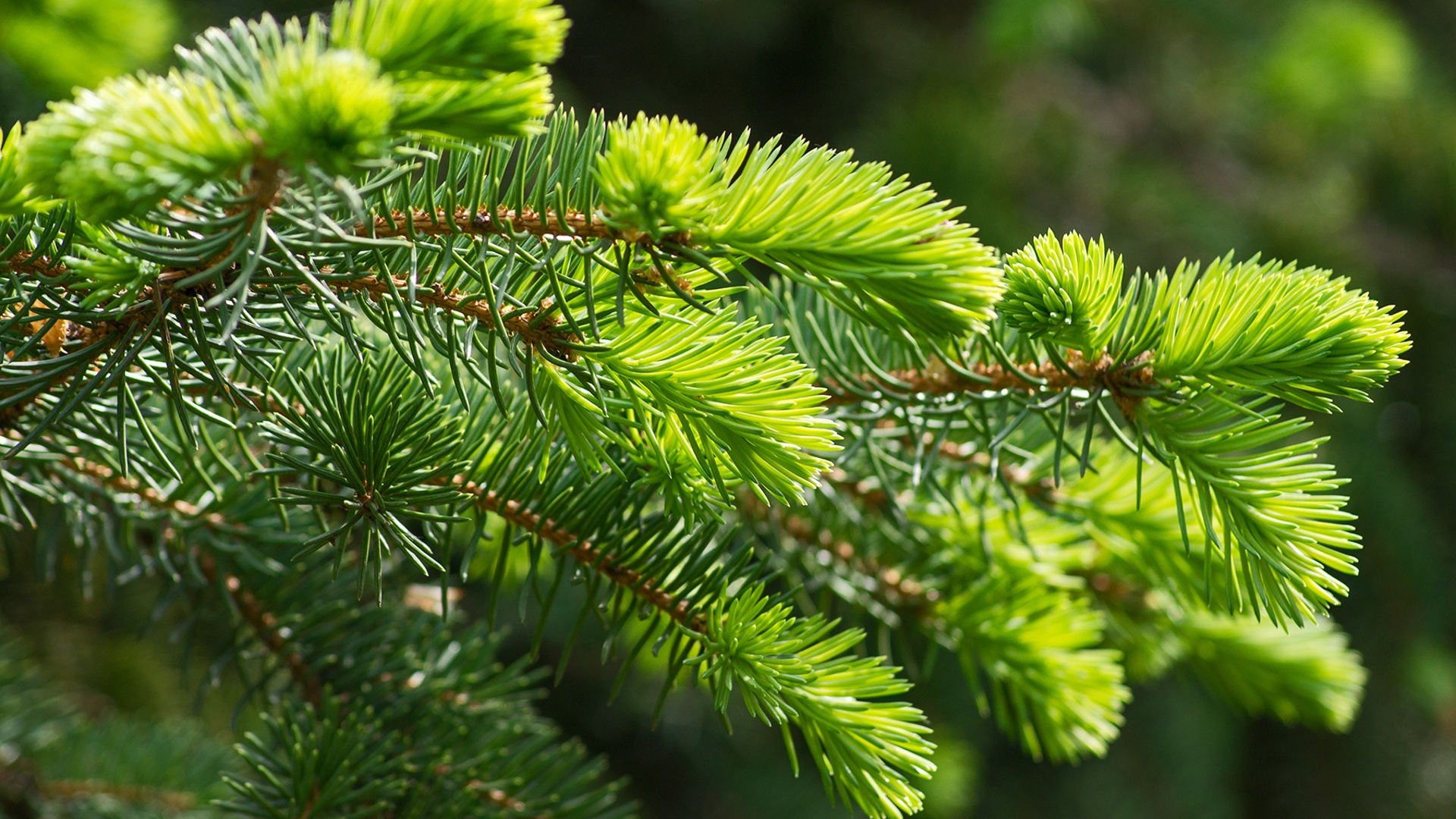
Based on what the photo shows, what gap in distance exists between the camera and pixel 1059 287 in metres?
0.32

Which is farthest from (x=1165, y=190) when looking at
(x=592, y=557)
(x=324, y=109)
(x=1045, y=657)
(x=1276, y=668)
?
(x=324, y=109)

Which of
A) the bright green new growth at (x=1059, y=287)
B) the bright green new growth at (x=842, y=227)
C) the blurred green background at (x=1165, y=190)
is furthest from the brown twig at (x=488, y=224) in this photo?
the blurred green background at (x=1165, y=190)

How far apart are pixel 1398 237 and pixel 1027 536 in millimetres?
1079

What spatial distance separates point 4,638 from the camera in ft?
2.03

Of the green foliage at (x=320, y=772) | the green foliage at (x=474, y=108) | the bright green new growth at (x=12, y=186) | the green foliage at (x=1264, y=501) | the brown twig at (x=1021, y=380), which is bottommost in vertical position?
the green foliage at (x=320, y=772)

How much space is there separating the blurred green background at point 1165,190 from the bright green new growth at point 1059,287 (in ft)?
2.33

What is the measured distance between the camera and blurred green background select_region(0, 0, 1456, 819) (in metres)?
1.14


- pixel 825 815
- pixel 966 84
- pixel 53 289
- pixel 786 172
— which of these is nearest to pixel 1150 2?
pixel 966 84

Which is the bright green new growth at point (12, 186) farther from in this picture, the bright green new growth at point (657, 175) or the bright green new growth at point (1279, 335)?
the bright green new growth at point (1279, 335)

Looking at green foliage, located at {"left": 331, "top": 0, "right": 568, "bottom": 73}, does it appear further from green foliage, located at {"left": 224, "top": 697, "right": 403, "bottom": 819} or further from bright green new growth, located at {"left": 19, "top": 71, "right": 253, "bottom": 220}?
green foliage, located at {"left": 224, "top": 697, "right": 403, "bottom": 819}

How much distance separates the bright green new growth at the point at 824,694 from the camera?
1.11 ft

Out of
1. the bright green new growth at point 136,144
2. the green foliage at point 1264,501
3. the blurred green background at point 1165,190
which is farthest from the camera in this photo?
the blurred green background at point 1165,190

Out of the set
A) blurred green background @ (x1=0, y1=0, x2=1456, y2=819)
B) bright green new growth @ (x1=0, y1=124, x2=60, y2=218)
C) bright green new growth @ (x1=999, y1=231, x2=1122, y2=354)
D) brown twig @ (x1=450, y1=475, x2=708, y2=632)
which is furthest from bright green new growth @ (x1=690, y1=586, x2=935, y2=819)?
blurred green background @ (x1=0, y1=0, x2=1456, y2=819)

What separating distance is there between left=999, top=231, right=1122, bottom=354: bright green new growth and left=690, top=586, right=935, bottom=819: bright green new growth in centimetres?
13
